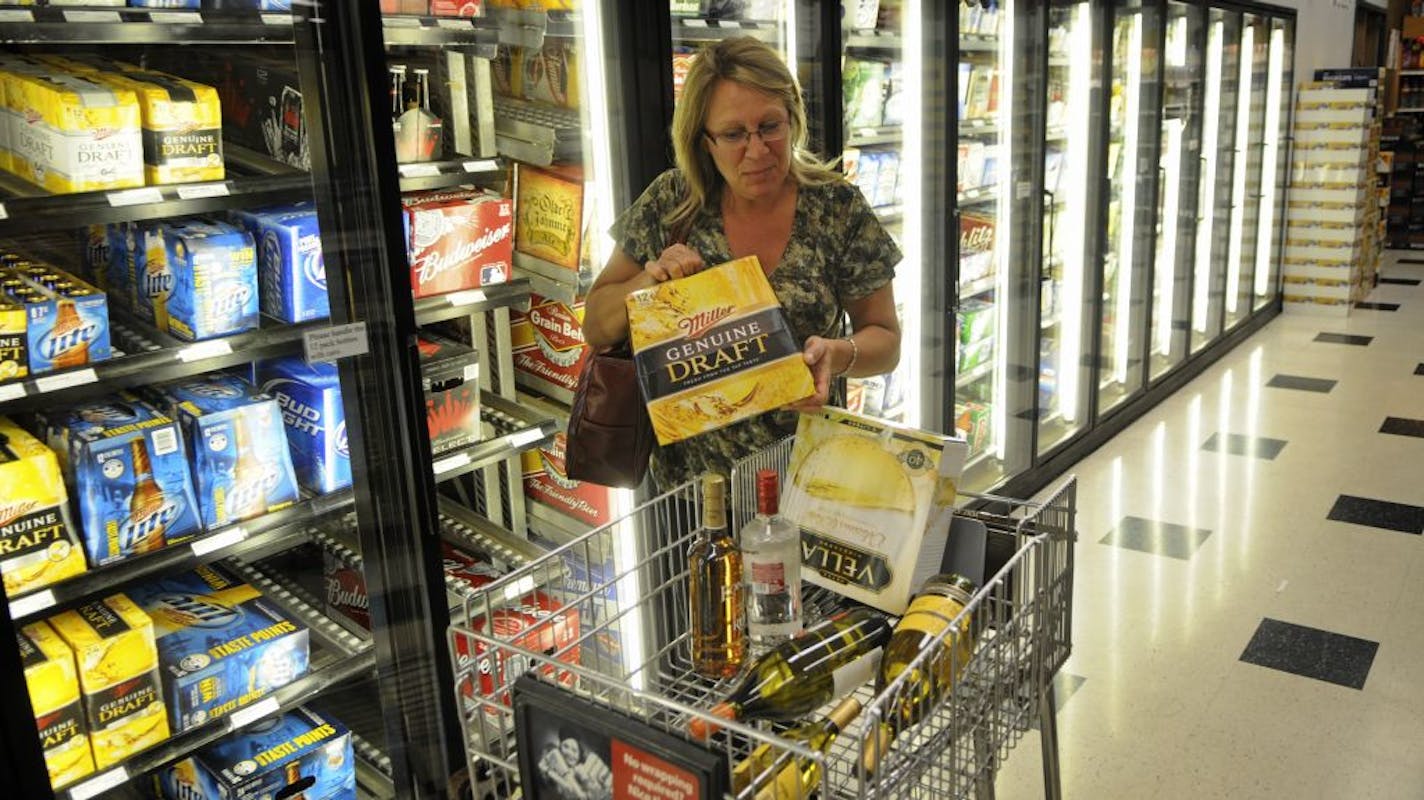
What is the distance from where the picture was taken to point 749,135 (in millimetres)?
1804

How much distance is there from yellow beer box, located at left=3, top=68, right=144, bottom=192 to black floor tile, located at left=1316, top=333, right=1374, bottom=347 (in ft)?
22.9

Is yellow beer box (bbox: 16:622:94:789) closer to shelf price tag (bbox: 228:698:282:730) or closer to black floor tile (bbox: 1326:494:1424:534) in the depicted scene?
shelf price tag (bbox: 228:698:282:730)

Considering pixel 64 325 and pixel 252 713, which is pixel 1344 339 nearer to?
→ pixel 252 713

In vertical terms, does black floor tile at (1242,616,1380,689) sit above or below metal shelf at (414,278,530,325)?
below

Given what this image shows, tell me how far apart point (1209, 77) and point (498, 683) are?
6391 millimetres

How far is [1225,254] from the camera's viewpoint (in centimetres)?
691

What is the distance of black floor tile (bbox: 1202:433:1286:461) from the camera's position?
4.93 m

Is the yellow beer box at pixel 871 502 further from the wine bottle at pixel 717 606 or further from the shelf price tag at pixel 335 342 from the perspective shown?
the shelf price tag at pixel 335 342

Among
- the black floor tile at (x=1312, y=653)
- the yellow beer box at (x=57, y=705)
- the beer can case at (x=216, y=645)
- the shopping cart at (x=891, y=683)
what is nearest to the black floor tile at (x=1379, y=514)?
the black floor tile at (x=1312, y=653)

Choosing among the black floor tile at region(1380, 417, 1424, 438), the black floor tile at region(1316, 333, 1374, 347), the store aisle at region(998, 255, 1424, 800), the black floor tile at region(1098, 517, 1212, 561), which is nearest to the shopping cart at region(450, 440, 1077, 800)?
the store aisle at region(998, 255, 1424, 800)

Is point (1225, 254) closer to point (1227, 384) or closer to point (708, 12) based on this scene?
point (1227, 384)

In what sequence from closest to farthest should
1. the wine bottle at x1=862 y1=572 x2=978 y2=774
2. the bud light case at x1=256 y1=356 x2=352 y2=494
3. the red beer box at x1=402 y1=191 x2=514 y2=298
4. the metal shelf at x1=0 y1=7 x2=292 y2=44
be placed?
1. the wine bottle at x1=862 y1=572 x2=978 y2=774
2. the metal shelf at x1=0 y1=7 x2=292 y2=44
3. the bud light case at x1=256 y1=356 x2=352 y2=494
4. the red beer box at x1=402 y1=191 x2=514 y2=298

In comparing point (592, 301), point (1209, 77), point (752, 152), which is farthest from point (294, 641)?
point (1209, 77)

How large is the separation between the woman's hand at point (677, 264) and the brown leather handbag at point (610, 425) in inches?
8.9
